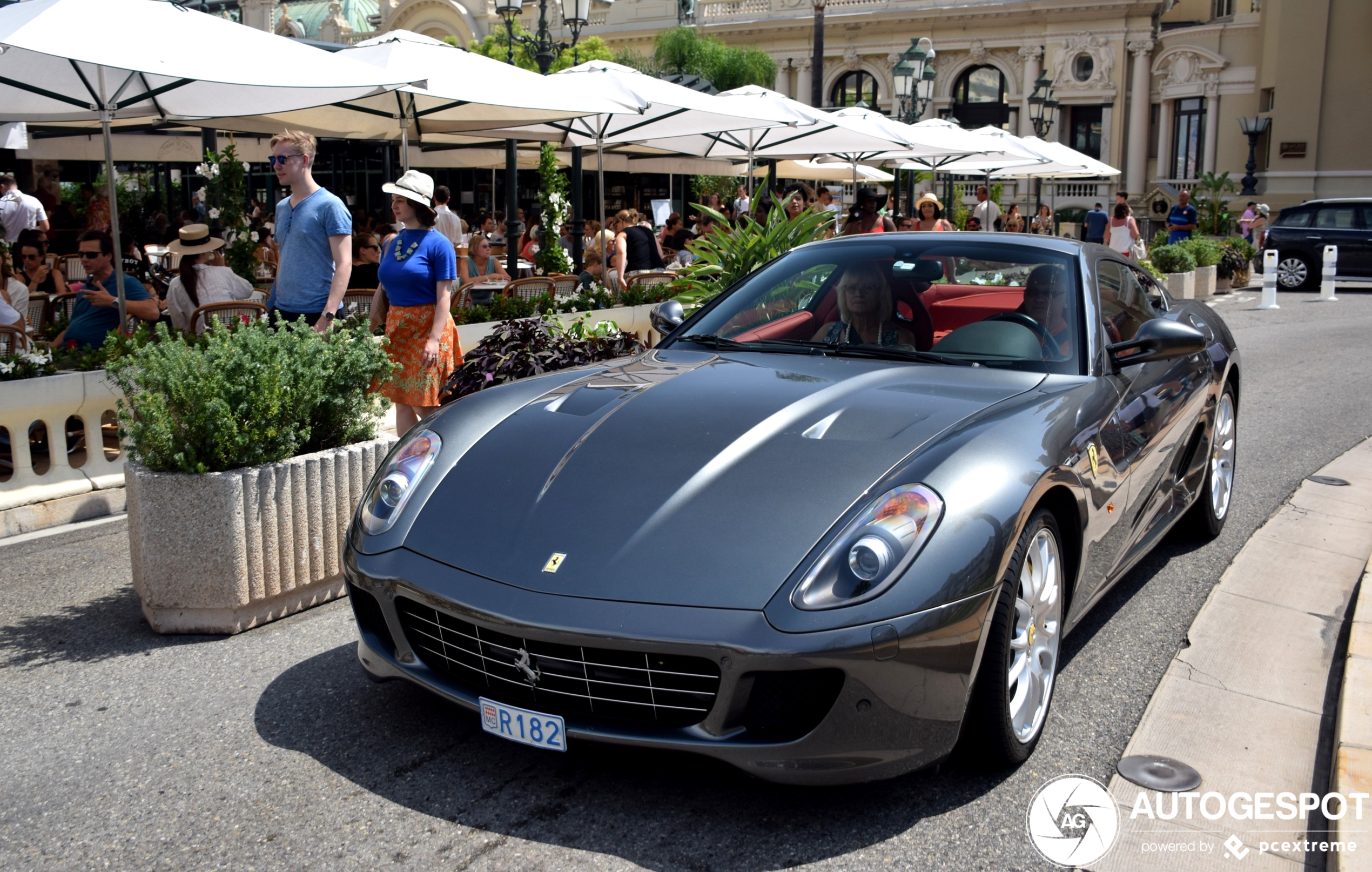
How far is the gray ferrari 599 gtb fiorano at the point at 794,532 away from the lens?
9.22ft

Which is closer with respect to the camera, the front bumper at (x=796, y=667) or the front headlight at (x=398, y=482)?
the front bumper at (x=796, y=667)

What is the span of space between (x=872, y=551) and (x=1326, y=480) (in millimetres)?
5519

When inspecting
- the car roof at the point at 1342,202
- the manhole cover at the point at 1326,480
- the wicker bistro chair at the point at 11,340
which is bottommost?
the manhole cover at the point at 1326,480

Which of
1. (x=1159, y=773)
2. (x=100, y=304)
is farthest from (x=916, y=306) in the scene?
(x=100, y=304)

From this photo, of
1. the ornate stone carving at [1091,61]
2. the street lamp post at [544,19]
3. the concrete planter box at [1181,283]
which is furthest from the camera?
the ornate stone carving at [1091,61]

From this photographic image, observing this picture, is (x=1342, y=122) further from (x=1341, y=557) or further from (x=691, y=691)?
(x=691, y=691)

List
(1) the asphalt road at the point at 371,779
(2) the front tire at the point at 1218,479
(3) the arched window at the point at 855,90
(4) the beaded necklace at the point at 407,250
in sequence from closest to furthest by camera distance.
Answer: (1) the asphalt road at the point at 371,779 → (2) the front tire at the point at 1218,479 → (4) the beaded necklace at the point at 407,250 → (3) the arched window at the point at 855,90

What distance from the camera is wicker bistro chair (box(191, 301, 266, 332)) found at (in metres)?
7.90

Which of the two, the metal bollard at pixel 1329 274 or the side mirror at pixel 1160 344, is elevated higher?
the side mirror at pixel 1160 344

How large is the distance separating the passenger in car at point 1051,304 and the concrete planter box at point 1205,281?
18801 millimetres

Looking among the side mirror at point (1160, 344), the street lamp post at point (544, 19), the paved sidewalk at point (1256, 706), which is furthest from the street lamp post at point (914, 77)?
the side mirror at point (1160, 344)

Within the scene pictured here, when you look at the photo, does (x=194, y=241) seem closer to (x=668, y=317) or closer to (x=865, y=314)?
(x=668, y=317)

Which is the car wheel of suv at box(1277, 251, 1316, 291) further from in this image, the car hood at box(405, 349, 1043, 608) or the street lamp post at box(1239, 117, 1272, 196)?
the street lamp post at box(1239, 117, 1272, 196)

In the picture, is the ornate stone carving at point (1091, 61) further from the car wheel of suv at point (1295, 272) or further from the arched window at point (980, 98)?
the car wheel of suv at point (1295, 272)
